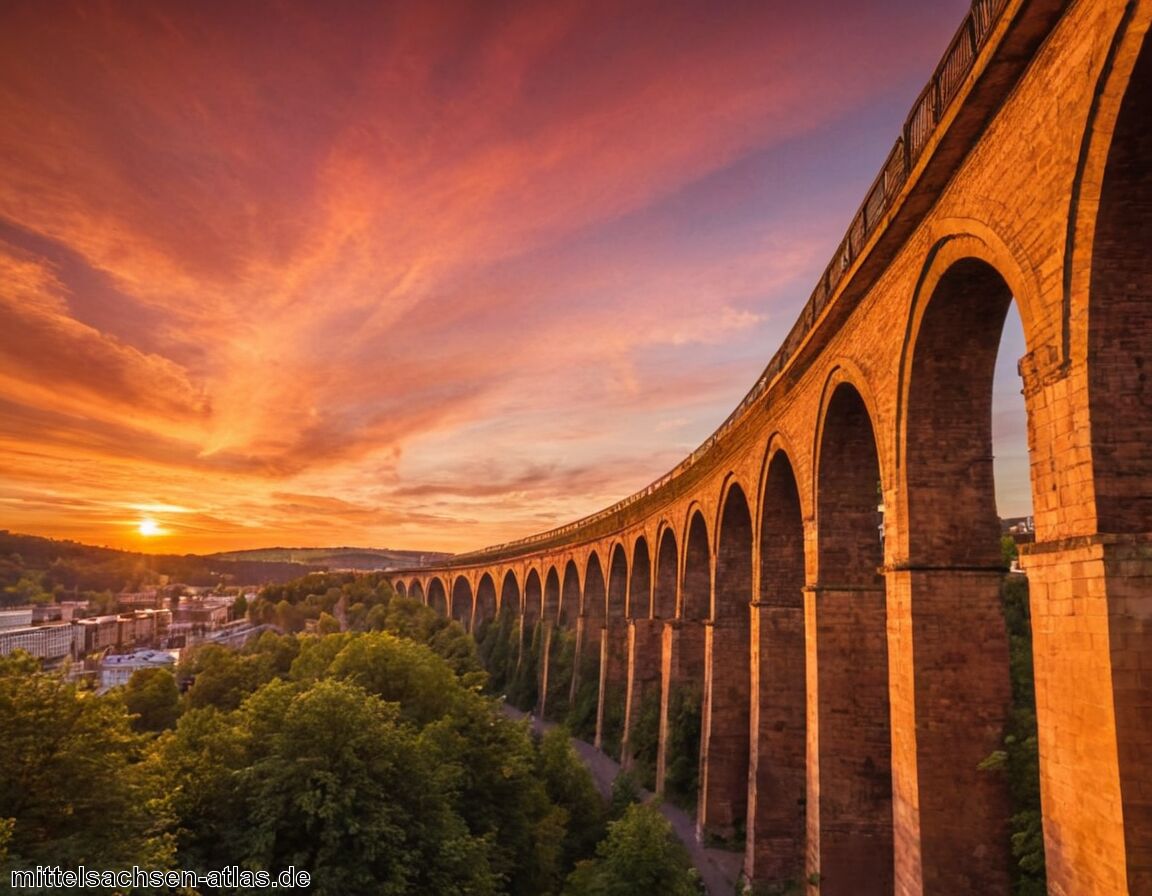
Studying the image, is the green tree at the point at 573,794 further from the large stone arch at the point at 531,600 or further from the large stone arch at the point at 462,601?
the large stone arch at the point at 462,601

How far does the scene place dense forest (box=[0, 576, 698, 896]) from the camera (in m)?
12.1

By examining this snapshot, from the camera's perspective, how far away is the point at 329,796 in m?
13.9

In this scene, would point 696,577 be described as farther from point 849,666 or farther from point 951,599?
point 951,599

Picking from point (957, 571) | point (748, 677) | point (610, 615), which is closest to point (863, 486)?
point (957, 571)

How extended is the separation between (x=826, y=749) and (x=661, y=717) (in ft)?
44.8

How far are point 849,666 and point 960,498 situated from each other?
4.81 metres

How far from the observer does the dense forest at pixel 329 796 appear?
12.1 metres

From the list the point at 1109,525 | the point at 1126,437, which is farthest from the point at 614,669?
the point at 1126,437

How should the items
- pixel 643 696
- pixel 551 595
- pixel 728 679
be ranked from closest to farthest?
pixel 728 679 → pixel 643 696 → pixel 551 595

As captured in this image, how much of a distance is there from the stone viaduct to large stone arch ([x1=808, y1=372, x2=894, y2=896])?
0.05 metres

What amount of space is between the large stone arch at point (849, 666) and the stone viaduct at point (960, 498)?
5 centimetres

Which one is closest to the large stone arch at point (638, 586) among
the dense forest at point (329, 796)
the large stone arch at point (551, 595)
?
the dense forest at point (329, 796)

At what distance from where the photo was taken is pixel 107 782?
1229cm

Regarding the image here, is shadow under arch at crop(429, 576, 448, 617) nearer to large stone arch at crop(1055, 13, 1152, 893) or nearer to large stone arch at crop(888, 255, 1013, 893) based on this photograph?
large stone arch at crop(888, 255, 1013, 893)
